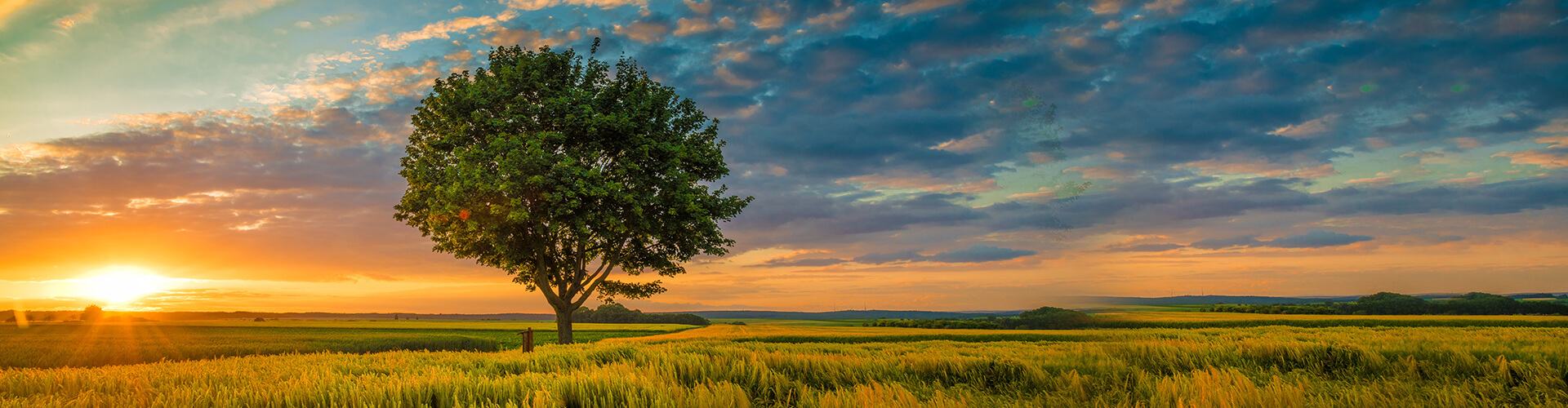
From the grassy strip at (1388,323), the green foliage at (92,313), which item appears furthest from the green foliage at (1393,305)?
the green foliage at (92,313)

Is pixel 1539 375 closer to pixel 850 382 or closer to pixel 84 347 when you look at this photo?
pixel 850 382

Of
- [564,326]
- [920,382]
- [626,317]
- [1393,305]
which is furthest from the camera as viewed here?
[626,317]

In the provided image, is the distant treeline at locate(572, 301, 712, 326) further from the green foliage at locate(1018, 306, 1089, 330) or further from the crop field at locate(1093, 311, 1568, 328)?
the green foliage at locate(1018, 306, 1089, 330)

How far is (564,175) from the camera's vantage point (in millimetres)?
22047

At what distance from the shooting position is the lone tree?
2222cm

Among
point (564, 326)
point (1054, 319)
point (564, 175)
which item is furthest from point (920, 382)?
point (564, 326)

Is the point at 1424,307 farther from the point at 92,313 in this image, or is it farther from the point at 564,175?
the point at 92,313

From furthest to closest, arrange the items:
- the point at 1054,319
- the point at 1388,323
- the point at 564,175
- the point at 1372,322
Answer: the point at 1372,322, the point at 1388,323, the point at 564,175, the point at 1054,319

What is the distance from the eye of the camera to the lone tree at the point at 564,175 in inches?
875

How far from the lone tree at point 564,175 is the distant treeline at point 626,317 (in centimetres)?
8181

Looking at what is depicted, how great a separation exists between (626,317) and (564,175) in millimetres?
94385

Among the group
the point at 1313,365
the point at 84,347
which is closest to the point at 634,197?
the point at 1313,365

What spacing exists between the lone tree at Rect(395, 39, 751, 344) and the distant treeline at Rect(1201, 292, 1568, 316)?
164 ft

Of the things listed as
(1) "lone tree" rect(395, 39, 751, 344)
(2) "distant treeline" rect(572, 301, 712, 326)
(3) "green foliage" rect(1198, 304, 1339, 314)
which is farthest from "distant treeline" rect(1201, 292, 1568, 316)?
(2) "distant treeline" rect(572, 301, 712, 326)
